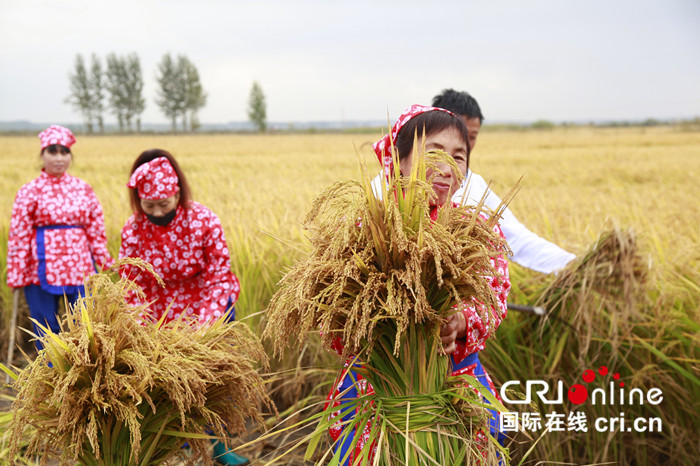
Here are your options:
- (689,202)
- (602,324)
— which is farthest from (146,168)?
(689,202)

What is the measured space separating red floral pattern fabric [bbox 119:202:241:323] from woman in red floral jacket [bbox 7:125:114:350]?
132 centimetres

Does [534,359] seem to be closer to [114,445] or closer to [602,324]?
[602,324]

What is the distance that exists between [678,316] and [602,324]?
32cm

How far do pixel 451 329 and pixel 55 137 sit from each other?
3.37m

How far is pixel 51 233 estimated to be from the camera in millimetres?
3707

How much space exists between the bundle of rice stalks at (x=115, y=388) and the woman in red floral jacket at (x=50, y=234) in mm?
2409

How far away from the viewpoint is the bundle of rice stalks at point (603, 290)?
2.53 meters

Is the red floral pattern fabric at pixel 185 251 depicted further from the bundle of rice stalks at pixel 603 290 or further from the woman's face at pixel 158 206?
the bundle of rice stalks at pixel 603 290

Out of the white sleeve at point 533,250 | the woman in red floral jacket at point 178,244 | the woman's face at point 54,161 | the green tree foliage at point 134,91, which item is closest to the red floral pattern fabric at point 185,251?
the woman in red floral jacket at point 178,244

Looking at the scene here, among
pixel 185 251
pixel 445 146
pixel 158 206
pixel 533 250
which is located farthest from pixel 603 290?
pixel 158 206

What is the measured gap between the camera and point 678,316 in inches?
101

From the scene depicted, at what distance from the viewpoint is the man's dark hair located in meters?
3.04

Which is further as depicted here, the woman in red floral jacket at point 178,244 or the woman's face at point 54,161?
the woman's face at point 54,161

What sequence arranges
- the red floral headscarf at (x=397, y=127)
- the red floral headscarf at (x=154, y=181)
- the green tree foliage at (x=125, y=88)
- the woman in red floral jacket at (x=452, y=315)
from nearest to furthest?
the woman in red floral jacket at (x=452, y=315) < the red floral headscarf at (x=397, y=127) < the red floral headscarf at (x=154, y=181) < the green tree foliage at (x=125, y=88)
